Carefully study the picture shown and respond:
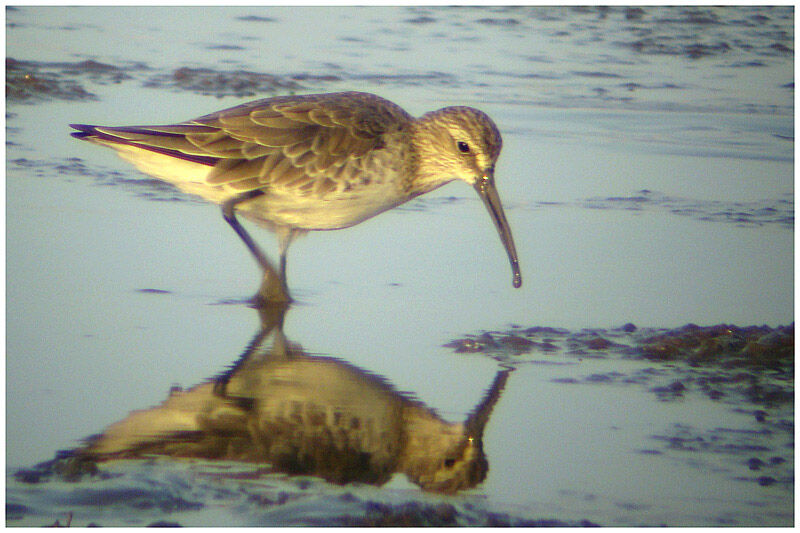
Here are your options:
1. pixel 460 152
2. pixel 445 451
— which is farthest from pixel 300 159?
pixel 445 451

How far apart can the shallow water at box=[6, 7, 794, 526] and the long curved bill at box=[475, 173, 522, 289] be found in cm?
13

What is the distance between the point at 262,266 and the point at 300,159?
617 mm

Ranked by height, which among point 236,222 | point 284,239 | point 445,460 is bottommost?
point 445,460

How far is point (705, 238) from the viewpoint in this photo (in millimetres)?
6836

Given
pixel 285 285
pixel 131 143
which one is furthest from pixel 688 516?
pixel 131 143

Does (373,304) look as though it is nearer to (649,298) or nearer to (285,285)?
(285,285)

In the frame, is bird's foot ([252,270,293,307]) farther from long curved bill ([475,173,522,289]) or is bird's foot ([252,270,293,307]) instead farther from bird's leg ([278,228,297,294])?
long curved bill ([475,173,522,289])

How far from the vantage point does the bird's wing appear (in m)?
5.83

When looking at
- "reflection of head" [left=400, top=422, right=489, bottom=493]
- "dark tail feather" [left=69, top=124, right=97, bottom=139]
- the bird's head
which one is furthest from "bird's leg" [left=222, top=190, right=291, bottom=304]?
"reflection of head" [left=400, top=422, right=489, bottom=493]

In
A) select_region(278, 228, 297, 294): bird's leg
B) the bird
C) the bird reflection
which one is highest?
the bird

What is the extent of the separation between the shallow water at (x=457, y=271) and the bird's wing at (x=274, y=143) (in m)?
0.56

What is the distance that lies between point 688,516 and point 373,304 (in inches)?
89.3

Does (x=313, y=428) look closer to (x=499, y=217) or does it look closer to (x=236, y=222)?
(x=236, y=222)

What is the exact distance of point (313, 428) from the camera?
4082mm
